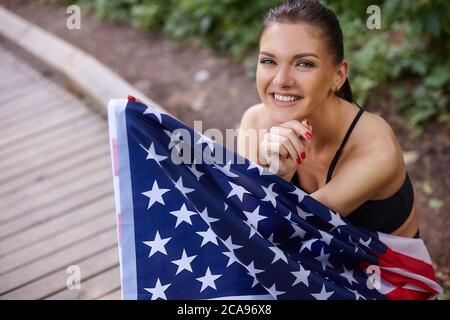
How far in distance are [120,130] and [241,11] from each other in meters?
4.17

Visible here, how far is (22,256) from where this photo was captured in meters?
3.33

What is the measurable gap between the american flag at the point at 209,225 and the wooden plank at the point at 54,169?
217 centimetres

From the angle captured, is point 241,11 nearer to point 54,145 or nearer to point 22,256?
point 54,145

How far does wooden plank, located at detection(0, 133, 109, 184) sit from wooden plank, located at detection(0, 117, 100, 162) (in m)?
0.19

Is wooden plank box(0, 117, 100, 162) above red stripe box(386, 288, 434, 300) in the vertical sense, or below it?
above

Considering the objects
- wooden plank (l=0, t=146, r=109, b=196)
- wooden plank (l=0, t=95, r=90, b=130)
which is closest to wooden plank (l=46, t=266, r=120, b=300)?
wooden plank (l=0, t=146, r=109, b=196)

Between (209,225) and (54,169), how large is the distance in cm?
235

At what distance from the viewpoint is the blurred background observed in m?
3.92

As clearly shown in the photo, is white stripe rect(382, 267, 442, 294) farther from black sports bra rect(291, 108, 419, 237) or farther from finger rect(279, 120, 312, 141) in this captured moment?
finger rect(279, 120, 312, 141)

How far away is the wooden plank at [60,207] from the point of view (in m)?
3.58

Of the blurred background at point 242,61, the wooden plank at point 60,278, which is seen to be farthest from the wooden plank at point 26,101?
the wooden plank at point 60,278

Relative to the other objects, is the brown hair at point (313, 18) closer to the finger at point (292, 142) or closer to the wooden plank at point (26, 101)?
the finger at point (292, 142)

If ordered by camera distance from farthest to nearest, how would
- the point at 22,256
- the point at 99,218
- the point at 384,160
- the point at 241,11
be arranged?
1. the point at 241,11
2. the point at 99,218
3. the point at 22,256
4. the point at 384,160
